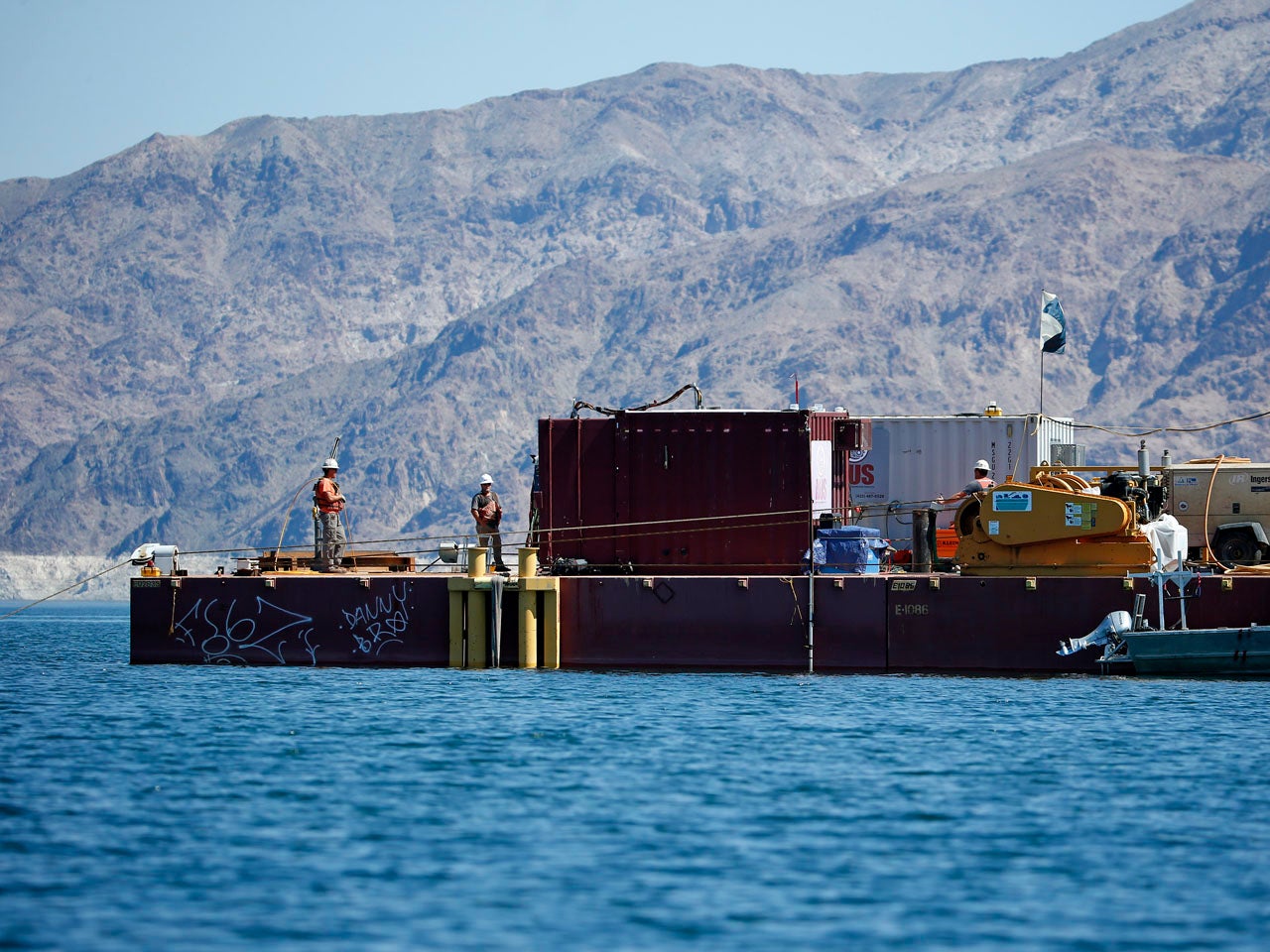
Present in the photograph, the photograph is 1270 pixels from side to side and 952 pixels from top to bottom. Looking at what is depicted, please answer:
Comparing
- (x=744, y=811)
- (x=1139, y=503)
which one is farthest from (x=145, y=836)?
(x=1139, y=503)

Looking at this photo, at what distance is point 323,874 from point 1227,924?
6.88 m

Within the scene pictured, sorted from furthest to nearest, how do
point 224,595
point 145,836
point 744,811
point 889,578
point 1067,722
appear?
point 224,595
point 889,578
point 1067,722
point 744,811
point 145,836

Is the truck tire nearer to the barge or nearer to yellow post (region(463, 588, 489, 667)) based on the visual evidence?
the barge

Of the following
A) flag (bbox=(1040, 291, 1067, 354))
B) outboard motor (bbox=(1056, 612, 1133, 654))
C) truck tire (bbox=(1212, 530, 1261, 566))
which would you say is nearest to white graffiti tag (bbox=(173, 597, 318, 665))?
outboard motor (bbox=(1056, 612, 1133, 654))

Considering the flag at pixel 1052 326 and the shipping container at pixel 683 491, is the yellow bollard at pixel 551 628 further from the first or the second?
the flag at pixel 1052 326

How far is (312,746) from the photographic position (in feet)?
70.7

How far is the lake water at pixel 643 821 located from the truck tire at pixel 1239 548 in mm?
4845

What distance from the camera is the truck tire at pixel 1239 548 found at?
31.5 meters

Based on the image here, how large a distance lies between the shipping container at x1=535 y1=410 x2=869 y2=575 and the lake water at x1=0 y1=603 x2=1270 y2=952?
299 cm

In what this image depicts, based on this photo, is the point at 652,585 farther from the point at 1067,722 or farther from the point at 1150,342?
the point at 1150,342

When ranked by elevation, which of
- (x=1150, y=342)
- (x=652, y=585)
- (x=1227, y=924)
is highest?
(x=1150, y=342)

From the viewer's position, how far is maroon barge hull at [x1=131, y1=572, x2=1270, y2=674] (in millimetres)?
27109

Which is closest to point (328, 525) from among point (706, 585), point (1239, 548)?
point (706, 585)

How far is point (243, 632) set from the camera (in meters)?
29.5
